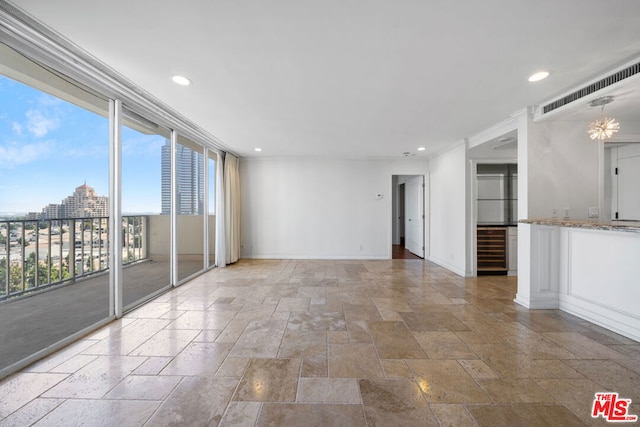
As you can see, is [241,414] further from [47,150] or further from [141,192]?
[141,192]

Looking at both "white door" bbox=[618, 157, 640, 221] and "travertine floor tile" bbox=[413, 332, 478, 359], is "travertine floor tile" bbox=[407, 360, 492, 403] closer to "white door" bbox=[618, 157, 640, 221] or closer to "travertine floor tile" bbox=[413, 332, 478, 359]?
"travertine floor tile" bbox=[413, 332, 478, 359]

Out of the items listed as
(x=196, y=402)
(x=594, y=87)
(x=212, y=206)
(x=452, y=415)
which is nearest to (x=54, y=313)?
(x=196, y=402)

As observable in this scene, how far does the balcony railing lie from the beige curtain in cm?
182

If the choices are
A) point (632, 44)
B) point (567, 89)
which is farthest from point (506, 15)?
point (567, 89)

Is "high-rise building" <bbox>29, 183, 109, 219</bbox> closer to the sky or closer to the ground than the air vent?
closer to the ground

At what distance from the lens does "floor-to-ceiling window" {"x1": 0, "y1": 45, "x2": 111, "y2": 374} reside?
7.13ft

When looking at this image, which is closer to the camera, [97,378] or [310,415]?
[310,415]

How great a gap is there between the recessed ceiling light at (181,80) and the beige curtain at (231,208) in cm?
304

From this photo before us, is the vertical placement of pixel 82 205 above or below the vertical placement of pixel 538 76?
below

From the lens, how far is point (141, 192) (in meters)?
4.06

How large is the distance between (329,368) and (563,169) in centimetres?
377

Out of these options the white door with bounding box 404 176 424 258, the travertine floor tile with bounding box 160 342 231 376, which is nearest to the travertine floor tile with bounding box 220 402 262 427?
the travertine floor tile with bounding box 160 342 231 376

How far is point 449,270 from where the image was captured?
17.2 ft

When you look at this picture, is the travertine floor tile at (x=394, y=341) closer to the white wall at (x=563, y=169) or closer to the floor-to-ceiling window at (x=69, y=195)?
the white wall at (x=563, y=169)
